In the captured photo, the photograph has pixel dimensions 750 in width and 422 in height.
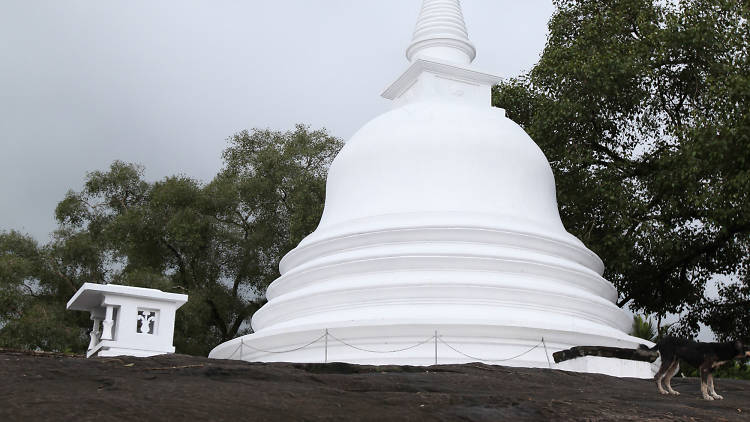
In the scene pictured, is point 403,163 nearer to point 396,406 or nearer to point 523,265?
point 523,265

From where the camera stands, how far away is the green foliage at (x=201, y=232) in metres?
25.4

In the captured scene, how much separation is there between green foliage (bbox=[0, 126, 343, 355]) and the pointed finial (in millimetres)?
7136

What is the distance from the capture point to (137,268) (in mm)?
25969

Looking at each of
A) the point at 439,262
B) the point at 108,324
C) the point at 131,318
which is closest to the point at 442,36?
the point at 439,262

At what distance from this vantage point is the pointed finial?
19.2m

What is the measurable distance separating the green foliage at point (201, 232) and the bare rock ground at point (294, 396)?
55.4 feet

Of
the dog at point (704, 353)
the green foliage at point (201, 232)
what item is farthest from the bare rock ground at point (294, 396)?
the green foliage at point (201, 232)

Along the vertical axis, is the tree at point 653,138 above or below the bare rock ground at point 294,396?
above

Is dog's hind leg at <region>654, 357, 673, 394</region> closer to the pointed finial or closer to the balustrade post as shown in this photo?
the balustrade post

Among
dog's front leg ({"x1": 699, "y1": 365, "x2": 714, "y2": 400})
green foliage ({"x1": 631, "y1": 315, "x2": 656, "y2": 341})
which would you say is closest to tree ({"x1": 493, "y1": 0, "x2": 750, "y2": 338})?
green foliage ({"x1": 631, "y1": 315, "x2": 656, "y2": 341})

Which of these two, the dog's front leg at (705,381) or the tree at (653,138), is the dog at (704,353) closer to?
the dog's front leg at (705,381)

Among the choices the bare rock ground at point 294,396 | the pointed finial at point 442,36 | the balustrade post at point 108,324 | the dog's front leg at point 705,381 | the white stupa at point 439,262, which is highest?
the pointed finial at point 442,36

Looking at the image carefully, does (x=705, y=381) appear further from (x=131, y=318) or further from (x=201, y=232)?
(x=201, y=232)

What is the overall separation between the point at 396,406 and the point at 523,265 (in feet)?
28.3
